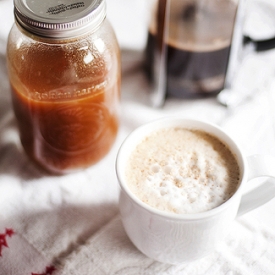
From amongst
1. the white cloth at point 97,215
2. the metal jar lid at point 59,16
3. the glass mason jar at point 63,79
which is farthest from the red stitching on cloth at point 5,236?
the metal jar lid at point 59,16

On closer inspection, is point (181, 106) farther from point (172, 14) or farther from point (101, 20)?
point (101, 20)

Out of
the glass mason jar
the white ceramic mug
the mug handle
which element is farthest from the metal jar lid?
the mug handle

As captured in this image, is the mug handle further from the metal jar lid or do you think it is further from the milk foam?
the metal jar lid

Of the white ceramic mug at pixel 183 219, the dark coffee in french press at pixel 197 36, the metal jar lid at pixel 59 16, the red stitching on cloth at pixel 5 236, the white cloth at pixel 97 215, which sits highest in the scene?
the metal jar lid at pixel 59 16

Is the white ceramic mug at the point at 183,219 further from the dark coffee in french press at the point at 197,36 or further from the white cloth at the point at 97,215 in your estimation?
the dark coffee in french press at the point at 197,36

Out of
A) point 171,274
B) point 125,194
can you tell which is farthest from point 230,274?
point 125,194

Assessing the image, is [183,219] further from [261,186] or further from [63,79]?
[63,79]
